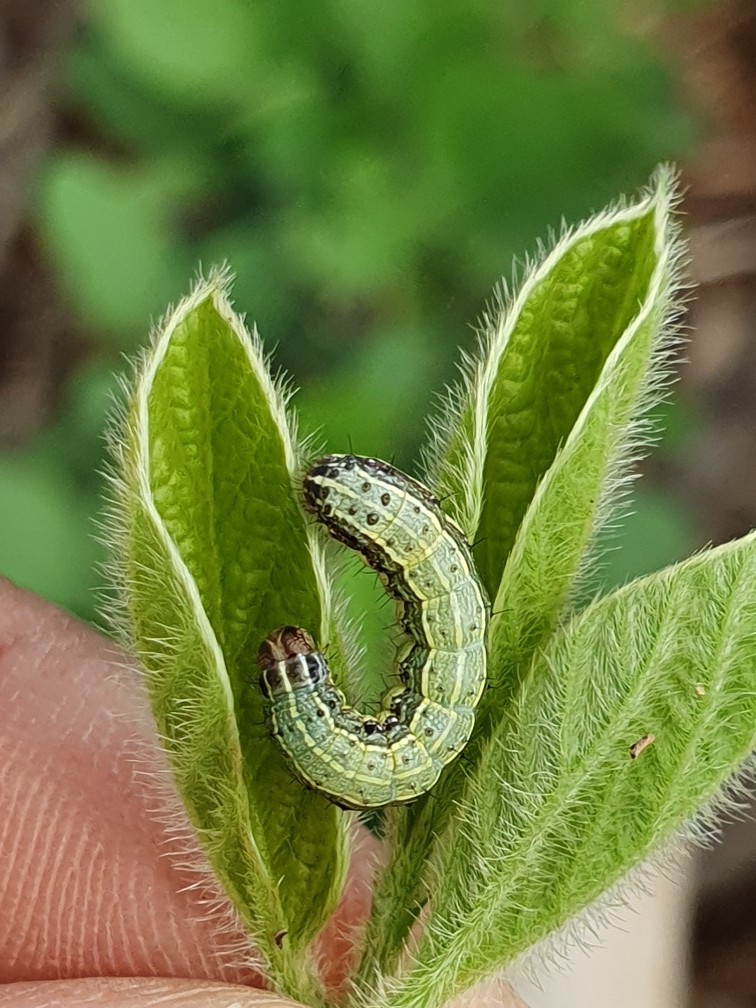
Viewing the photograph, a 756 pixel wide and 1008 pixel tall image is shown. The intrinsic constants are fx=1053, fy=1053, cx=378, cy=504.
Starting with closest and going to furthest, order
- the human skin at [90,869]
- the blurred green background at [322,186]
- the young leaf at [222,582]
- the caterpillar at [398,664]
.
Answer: the young leaf at [222,582], the caterpillar at [398,664], the human skin at [90,869], the blurred green background at [322,186]

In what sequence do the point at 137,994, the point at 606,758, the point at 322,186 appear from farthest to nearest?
the point at 322,186, the point at 137,994, the point at 606,758

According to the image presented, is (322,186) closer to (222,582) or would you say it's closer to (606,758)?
(222,582)

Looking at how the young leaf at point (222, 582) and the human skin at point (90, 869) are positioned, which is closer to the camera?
the young leaf at point (222, 582)

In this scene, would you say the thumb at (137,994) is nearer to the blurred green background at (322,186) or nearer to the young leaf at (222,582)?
the young leaf at (222,582)

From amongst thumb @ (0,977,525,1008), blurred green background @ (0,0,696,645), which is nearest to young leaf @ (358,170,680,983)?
thumb @ (0,977,525,1008)

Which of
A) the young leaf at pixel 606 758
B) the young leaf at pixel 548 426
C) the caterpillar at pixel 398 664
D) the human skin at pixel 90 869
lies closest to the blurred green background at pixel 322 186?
the human skin at pixel 90 869

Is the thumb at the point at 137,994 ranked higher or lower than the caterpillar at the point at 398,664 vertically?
lower

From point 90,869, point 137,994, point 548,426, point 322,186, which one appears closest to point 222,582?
point 548,426
